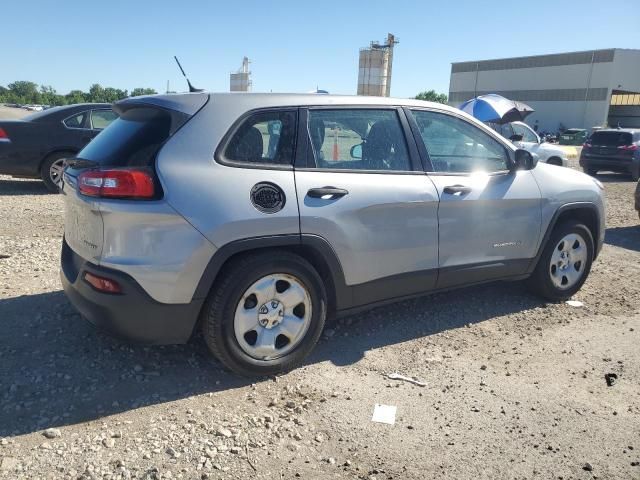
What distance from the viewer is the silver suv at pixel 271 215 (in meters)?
2.99

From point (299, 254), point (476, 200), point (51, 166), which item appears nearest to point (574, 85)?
point (51, 166)

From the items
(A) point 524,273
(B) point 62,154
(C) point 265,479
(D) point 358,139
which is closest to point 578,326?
(A) point 524,273

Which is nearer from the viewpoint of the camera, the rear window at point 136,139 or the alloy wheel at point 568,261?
the rear window at point 136,139

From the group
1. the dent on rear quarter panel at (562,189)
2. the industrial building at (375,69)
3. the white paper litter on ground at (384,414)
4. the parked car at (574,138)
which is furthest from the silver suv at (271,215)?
the industrial building at (375,69)

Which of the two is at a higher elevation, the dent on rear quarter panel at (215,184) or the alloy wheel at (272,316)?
the dent on rear quarter panel at (215,184)

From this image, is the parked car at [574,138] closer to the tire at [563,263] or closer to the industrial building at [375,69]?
the industrial building at [375,69]

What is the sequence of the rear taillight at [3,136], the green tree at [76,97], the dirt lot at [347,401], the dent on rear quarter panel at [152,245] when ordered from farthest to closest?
the green tree at [76,97], the rear taillight at [3,136], the dent on rear quarter panel at [152,245], the dirt lot at [347,401]

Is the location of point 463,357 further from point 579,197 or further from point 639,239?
point 639,239

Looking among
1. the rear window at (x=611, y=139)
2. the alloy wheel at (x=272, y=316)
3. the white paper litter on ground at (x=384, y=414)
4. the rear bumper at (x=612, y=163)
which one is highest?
the rear window at (x=611, y=139)

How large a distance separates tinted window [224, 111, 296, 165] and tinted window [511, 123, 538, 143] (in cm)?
1405

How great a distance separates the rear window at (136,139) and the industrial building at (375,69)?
73481 millimetres

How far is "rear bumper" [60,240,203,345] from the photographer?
2982mm

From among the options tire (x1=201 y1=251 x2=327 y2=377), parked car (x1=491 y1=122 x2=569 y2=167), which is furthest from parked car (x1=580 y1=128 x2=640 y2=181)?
tire (x1=201 y1=251 x2=327 y2=377)

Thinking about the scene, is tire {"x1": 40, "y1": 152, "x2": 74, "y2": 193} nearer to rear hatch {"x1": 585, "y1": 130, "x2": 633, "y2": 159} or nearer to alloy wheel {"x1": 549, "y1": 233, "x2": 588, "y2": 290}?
alloy wheel {"x1": 549, "y1": 233, "x2": 588, "y2": 290}
